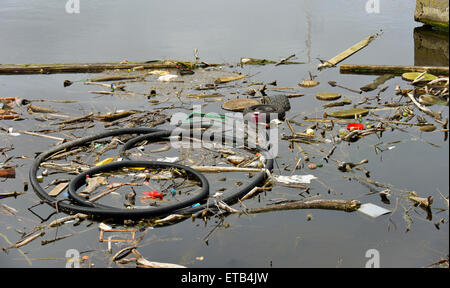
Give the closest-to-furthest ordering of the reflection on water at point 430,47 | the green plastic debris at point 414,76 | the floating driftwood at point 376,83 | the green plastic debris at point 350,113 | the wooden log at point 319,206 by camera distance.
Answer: the wooden log at point 319,206
the green plastic debris at point 350,113
the floating driftwood at point 376,83
the green plastic debris at point 414,76
the reflection on water at point 430,47

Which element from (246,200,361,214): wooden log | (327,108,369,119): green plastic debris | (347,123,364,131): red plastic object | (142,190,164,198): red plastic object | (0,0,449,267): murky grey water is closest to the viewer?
(0,0,449,267): murky grey water

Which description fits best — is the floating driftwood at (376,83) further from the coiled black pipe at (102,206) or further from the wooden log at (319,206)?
the wooden log at (319,206)

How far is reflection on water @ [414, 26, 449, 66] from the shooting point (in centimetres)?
1220

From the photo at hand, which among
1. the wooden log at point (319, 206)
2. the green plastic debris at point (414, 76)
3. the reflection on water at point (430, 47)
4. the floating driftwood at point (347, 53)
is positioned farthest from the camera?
the reflection on water at point (430, 47)

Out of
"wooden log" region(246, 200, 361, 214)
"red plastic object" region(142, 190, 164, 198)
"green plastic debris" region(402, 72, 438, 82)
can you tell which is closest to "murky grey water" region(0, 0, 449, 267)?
"wooden log" region(246, 200, 361, 214)

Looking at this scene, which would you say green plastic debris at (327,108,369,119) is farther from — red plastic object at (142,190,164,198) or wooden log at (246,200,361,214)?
red plastic object at (142,190,164,198)

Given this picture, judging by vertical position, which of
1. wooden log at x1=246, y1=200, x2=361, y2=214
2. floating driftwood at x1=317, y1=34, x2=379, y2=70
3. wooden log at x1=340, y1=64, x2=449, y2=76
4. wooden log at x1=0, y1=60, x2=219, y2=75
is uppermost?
floating driftwood at x1=317, y1=34, x2=379, y2=70

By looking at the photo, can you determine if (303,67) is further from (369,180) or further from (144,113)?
(369,180)

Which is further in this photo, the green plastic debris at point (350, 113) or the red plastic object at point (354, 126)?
the green plastic debris at point (350, 113)

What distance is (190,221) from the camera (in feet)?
18.0

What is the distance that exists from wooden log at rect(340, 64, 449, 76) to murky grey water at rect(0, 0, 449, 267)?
0.28m

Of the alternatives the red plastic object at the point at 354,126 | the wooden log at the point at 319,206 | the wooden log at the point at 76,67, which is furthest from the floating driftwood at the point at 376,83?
the wooden log at the point at 319,206

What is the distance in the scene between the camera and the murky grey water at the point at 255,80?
4973 mm

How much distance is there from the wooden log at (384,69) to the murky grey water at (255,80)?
281 millimetres
